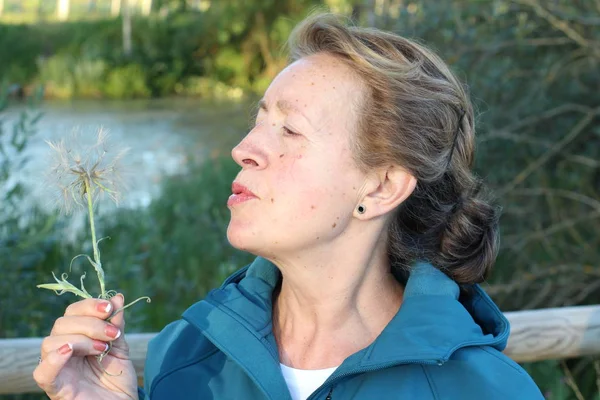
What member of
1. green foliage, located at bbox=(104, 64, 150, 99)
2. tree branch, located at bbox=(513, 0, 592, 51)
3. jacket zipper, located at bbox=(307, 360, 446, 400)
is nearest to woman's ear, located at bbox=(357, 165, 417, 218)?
jacket zipper, located at bbox=(307, 360, 446, 400)

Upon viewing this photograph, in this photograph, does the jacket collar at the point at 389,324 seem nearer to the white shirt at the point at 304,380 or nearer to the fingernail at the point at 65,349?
the white shirt at the point at 304,380

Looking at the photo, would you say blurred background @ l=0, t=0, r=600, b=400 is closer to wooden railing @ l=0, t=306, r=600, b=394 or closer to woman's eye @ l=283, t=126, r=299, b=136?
woman's eye @ l=283, t=126, r=299, b=136

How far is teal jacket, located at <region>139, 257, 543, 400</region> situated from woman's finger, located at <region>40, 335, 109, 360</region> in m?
0.33

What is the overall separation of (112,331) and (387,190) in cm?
71

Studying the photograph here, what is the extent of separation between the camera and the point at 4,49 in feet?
44.5

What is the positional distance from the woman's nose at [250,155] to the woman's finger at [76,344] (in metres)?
0.49

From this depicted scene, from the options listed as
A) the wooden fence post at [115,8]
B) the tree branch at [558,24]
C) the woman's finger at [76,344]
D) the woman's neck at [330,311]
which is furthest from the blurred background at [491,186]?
the wooden fence post at [115,8]

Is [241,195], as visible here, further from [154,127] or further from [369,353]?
[154,127]

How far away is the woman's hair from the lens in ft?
5.94

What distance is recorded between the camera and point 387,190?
185 centimetres

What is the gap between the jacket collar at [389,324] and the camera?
1.62 m

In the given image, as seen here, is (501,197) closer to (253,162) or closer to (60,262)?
(60,262)

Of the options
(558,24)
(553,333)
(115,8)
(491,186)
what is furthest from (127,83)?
(553,333)

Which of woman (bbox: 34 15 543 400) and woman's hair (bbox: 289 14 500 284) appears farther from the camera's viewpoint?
woman's hair (bbox: 289 14 500 284)
